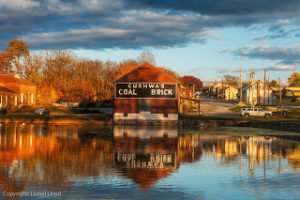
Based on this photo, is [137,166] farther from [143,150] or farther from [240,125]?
[240,125]

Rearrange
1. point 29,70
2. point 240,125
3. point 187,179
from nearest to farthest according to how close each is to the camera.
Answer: point 187,179 → point 240,125 → point 29,70

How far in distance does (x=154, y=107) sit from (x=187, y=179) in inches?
1898

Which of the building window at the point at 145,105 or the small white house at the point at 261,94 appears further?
the small white house at the point at 261,94

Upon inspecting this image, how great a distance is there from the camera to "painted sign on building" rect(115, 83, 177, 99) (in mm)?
62531

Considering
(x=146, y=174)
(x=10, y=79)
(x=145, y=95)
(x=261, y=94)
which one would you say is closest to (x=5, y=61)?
(x=10, y=79)

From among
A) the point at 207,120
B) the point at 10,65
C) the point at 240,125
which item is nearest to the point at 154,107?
the point at 207,120

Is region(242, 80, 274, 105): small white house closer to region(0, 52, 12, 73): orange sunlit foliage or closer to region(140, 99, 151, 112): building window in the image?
region(140, 99, 151, 112): building window

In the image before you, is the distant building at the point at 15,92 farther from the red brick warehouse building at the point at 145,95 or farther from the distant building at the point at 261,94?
the distant building at the point at 261,94

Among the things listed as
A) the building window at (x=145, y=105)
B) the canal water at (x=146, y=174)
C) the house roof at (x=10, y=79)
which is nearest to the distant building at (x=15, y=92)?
the house roof at (x=10, y=79)

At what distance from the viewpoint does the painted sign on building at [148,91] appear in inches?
2462

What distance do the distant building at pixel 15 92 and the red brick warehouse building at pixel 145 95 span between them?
2448 centimetres

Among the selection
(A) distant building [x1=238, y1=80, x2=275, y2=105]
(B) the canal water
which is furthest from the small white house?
(B) the canal water

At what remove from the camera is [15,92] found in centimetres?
7850

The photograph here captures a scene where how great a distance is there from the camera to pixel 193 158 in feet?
65.7
